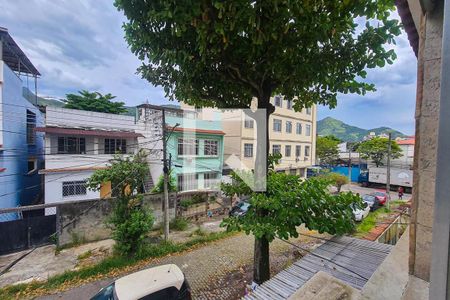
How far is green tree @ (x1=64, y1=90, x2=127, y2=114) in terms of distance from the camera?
57.8 ft

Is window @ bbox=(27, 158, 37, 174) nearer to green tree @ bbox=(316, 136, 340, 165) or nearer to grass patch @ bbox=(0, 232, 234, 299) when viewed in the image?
grass patch @ bbox=(0, 232, 234, 299)

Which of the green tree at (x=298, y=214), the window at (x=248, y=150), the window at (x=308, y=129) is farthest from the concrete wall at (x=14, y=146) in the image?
the window at (x=308, y=129)

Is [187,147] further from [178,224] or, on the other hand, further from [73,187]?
[73,187]

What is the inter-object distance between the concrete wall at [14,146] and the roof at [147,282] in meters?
8.79

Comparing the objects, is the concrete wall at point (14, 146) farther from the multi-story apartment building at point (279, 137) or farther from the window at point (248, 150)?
the window at point (248, 150)

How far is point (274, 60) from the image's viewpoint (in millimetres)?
3436

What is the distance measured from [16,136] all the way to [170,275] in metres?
12.3

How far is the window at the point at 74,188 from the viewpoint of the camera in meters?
11.6

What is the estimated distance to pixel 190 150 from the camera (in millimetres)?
14727

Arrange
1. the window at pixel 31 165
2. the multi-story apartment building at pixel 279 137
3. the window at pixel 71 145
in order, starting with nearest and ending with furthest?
the window at pixel 71 145 → the window at pixel 31 165 → the multi-story apartment building at pixel 279 137

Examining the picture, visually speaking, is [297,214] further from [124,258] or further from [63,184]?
[63,184]

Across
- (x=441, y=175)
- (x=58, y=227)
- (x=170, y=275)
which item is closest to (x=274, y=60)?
(x=441, y=175)

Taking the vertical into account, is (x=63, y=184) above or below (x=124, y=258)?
above

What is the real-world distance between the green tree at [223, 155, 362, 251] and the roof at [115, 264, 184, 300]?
252cm
